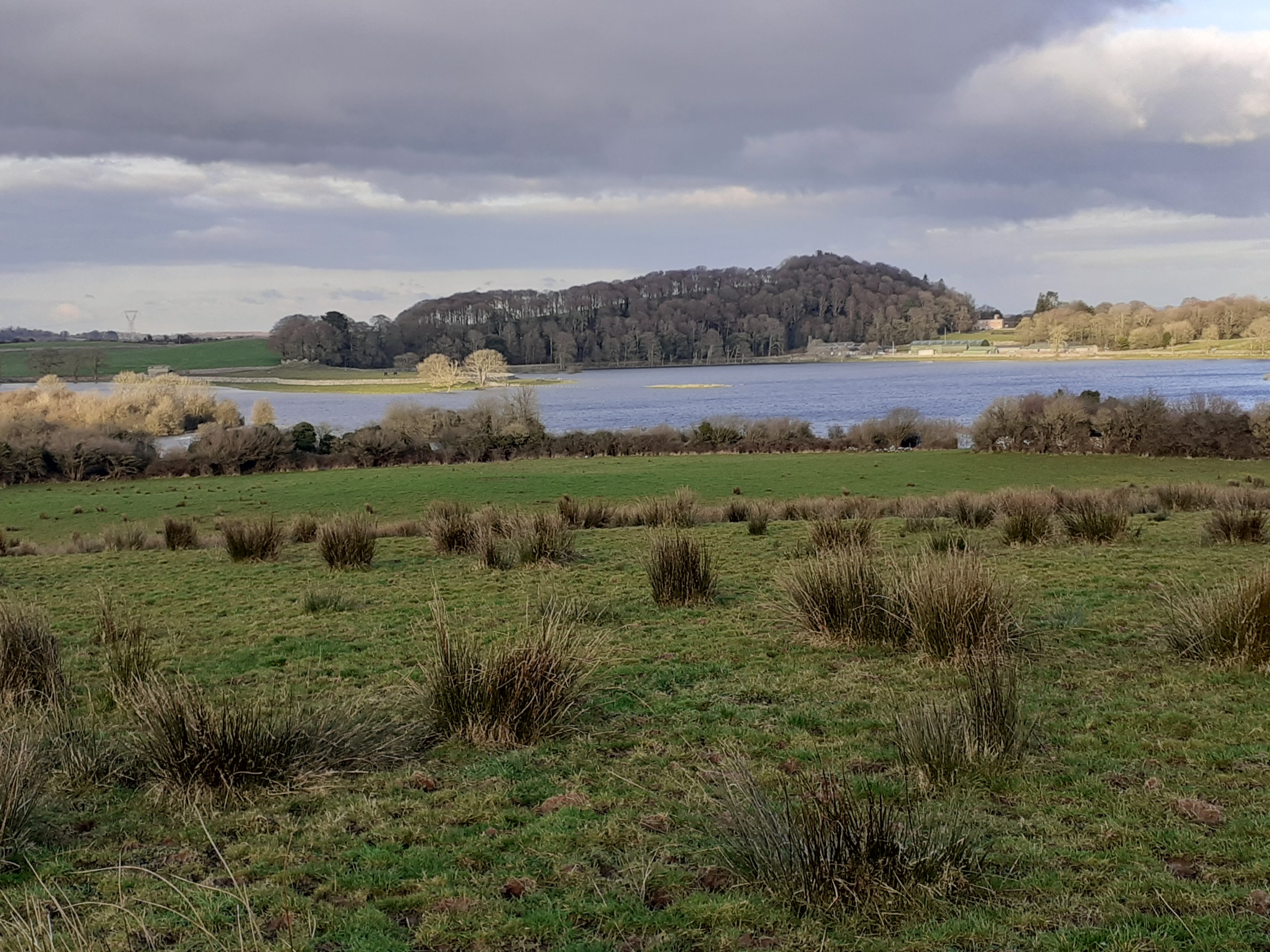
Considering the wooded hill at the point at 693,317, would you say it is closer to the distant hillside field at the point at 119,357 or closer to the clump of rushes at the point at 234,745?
the distant hillside field at the point at 119,357

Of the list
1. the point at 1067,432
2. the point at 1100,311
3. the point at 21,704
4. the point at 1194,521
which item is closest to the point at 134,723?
the point at 21,704

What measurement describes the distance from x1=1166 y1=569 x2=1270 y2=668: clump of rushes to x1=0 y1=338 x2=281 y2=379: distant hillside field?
13730 centimetres

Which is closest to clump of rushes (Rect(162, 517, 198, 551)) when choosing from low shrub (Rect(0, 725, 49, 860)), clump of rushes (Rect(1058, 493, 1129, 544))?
low shrub (Rect(0, 725, 49, 860))

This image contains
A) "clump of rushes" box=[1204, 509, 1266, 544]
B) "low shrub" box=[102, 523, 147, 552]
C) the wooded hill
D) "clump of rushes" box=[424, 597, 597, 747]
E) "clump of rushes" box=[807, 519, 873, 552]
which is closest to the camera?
"clump of rushes" box=[424, 597, 597, 747]

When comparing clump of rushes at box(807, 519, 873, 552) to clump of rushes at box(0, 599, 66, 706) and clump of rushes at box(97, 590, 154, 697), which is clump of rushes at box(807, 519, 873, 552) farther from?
clump of rushes at box(0, 599, 66, 706)

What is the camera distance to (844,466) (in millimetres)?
40812

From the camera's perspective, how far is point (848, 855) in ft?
12.2

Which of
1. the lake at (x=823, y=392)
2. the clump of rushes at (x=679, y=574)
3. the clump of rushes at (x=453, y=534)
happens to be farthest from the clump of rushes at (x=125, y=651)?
the lake at (x=823, y=392)

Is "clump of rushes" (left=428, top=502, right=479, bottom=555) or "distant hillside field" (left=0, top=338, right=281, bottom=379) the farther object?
"distant hillside field" (left=0, top=338, right=281, bottom=379)

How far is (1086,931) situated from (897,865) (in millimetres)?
708

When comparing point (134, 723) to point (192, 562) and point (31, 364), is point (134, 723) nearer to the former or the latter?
point (192, 562)

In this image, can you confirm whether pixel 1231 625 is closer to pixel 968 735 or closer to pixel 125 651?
pixel 968 735

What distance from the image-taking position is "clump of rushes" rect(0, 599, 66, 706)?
675 centimetres

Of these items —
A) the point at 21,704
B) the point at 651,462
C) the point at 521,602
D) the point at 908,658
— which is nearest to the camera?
the point at 21,704
